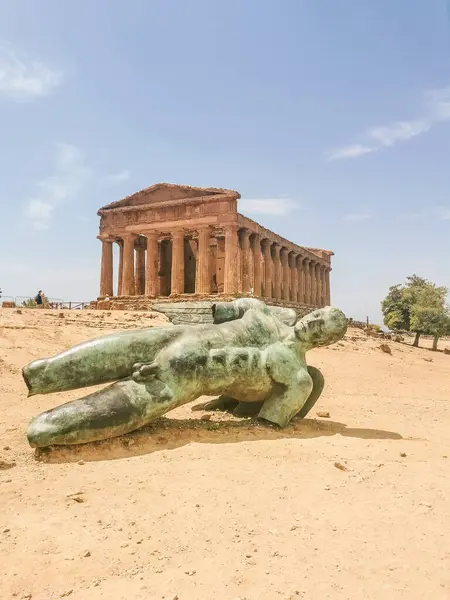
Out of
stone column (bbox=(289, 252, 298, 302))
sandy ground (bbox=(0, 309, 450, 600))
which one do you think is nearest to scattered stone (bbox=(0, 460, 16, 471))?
sandy ground (bbox=(0, 309, 450, 600))

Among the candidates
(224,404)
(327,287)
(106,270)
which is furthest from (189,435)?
(327,287)

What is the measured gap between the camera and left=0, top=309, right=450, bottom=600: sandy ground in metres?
2.30

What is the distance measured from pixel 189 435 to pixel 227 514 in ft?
5.75

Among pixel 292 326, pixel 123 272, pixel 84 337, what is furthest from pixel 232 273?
pixel 292 326

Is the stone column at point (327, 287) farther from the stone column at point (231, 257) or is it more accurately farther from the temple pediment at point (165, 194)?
the temple pediment at point (165, 194)

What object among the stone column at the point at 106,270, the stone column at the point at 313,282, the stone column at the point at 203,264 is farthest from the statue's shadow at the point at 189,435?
the stone column at the point at 313,282

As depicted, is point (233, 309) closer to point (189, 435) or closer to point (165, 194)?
point (189, 435)

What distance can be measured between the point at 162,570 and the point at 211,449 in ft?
6.25

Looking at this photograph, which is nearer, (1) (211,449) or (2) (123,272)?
(1) (211,449)

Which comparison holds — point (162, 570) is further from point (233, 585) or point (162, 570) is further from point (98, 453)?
point (98, 453)

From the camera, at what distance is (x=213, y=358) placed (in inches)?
186

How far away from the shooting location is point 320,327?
5.19 meters

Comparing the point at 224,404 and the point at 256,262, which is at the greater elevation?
the point at 256,262

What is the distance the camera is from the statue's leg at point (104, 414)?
403cm
